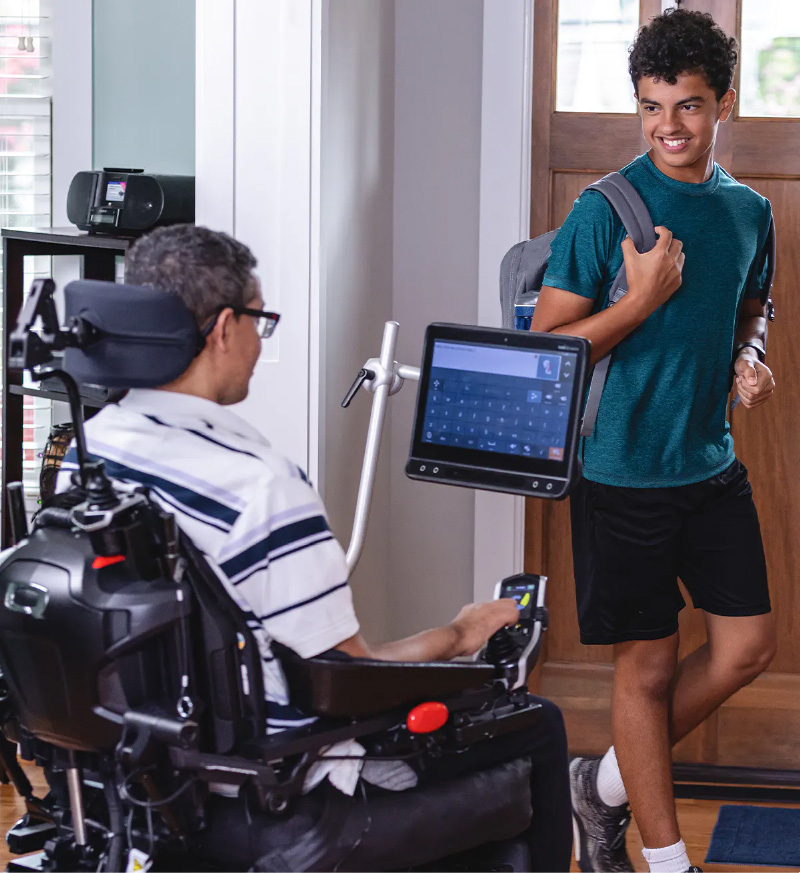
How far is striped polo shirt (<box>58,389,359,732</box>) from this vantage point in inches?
55.7

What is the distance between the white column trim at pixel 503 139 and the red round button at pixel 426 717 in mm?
1549

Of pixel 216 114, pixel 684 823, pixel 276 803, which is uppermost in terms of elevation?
pixel 216 114

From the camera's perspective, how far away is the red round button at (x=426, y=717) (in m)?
1.51

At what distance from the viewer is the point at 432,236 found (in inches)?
120

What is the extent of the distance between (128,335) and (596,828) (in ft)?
5.02

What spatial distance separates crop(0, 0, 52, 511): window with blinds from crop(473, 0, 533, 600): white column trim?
3.70 ft

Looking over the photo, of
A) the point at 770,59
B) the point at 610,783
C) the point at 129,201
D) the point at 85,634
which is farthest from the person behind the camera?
the point at 770,59

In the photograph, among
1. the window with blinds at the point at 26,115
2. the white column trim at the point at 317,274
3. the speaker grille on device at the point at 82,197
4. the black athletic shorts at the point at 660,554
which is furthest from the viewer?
the window with blinds at the point at 26,115

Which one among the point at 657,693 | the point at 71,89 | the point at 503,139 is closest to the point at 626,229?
the point at 657,693

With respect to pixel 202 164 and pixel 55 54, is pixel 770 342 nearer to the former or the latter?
pixel 202 164

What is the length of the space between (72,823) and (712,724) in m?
2.02

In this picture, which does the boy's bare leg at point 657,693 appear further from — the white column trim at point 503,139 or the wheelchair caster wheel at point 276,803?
the wheelchair caster wheel at point 276,803

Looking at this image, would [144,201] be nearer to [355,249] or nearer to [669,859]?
[355,249]

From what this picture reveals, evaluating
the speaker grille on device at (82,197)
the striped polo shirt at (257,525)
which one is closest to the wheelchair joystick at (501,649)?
the striped polo shirt at (257,525)
